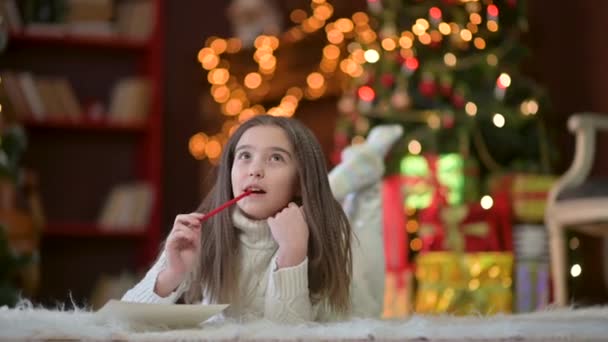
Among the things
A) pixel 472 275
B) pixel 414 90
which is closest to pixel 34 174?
pixel 414 90

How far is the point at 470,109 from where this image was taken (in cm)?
379

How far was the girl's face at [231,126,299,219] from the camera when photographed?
136cm

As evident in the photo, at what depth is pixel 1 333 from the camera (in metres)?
0.99

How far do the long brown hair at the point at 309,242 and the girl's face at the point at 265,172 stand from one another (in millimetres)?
15

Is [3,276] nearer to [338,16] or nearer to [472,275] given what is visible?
[472,275]

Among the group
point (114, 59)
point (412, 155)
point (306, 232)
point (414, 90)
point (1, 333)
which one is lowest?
point (1, 333)

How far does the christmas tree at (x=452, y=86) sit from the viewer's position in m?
3.80

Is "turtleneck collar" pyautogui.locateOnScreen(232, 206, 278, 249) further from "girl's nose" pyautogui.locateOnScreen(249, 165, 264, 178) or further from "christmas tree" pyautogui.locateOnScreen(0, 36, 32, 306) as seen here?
"christmas tree" pyautogui.locateOnScreen(0, 36, 32, 306)

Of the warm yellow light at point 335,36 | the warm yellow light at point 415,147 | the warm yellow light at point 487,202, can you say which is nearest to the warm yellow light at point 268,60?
the warm yellow light at point 335,36

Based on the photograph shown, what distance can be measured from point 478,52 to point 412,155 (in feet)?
1.88

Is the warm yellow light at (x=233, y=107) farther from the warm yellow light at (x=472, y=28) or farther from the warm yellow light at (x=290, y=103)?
the warm yellow light at (x=472, y=28)

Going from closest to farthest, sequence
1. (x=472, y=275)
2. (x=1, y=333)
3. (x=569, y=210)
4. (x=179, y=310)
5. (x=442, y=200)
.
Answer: (x=1, y=333) → (x=179, y=310) → (x=569, y=210) → (x=472, y=275) → (x=442, y=200)

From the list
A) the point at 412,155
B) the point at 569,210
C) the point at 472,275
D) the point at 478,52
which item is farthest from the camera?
the point at 478,52

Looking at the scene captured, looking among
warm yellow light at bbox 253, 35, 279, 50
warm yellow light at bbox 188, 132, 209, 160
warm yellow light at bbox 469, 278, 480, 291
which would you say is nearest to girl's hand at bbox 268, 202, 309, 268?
warm yellow light at bbox 469, 278, 480, 291
